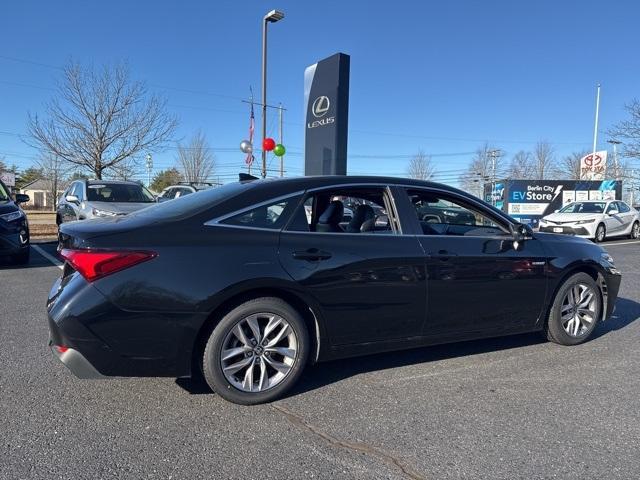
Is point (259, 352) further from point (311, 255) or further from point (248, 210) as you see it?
point (248, 210)

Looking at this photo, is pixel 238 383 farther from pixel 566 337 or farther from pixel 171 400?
pixel 566 337

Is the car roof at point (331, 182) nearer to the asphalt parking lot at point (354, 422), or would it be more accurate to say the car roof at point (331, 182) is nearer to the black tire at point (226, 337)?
the black tire at point (226, 337)

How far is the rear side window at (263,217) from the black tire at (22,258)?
7.10 m

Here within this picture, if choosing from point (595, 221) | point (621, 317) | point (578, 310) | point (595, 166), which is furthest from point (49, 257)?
point (595, 166)

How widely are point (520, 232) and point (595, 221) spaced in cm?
1401

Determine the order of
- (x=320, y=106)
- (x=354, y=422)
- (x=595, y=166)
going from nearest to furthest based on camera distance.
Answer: (x=354, y=422) < (x=320, y=106) < (x=595, y=166)

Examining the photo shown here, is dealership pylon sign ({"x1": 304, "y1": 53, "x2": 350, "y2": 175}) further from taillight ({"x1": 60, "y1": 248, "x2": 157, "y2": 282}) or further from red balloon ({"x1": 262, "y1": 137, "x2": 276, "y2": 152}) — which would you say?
taillight ({"x1": 60, "y1": 248, "x2": 157, "y2": 282})

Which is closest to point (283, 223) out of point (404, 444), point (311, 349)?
point (311, 349)

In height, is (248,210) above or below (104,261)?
above

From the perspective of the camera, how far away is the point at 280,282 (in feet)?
11.0

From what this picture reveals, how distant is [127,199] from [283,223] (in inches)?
345

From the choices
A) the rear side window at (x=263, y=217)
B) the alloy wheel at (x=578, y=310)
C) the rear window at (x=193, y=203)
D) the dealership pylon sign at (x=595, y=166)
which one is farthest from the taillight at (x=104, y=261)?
the dealership pylon sign at (x=595, y=166)

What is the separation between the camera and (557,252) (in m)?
4.65

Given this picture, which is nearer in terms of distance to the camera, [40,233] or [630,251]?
[630,251]
